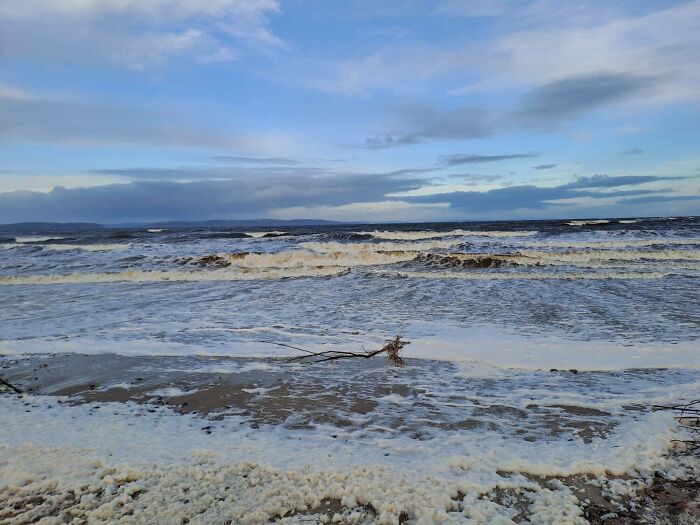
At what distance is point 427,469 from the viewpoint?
11.1 feet

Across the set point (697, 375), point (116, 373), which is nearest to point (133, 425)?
point (116, 373)

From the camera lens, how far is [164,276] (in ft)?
61.6

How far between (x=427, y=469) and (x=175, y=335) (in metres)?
6.11

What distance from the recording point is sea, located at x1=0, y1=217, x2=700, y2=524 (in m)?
3.09

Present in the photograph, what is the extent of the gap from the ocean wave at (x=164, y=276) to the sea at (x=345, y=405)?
6030 mm

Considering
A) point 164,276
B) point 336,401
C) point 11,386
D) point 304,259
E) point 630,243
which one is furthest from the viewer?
point 630,243

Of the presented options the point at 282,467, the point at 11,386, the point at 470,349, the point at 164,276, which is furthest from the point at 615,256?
the point at 11,386

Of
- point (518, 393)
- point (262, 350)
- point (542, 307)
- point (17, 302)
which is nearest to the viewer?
point (518, 393)

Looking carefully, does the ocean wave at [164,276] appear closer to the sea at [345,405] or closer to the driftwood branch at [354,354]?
the sea at [345,405]

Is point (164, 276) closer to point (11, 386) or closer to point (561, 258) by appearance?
point (11, 386)

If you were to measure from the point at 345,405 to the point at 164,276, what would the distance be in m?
15.8

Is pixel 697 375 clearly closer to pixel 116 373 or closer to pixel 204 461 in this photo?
pixel 204 461

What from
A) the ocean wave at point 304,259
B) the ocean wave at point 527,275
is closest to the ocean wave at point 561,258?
the ocean wave at point 304,259

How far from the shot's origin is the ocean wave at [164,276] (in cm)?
1805
